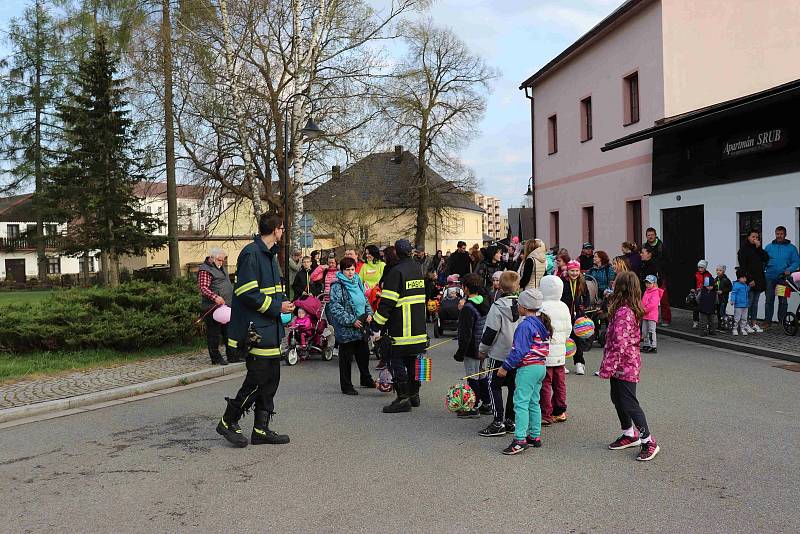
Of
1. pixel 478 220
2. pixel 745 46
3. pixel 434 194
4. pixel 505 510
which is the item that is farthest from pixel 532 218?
pixel 478 220

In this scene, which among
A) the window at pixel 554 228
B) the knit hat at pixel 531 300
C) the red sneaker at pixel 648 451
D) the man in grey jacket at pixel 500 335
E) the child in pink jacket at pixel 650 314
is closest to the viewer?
the red sneaker at pixel 648 451

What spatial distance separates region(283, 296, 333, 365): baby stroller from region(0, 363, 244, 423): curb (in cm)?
89

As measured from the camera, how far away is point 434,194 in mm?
48969

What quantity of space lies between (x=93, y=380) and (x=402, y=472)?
19.9ft

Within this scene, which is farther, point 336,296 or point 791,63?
point 791,63

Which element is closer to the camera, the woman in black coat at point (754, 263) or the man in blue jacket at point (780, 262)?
the man in blue jacket at point (780, 262)

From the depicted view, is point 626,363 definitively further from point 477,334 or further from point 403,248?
point 403,248

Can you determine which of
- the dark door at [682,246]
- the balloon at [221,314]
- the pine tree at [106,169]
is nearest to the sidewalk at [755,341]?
the dark door at [682,246]

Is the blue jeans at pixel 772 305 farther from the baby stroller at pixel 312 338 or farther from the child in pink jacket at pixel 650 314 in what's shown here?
the baby stroller at pixel 312 338

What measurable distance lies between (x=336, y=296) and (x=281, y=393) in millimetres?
1407

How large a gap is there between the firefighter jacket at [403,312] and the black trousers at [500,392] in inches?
38.8

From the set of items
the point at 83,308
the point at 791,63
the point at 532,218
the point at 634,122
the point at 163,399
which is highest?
the point at 791,63

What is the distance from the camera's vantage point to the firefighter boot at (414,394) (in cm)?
807

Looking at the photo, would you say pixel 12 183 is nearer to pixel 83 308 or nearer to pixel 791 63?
pixel 83 308
